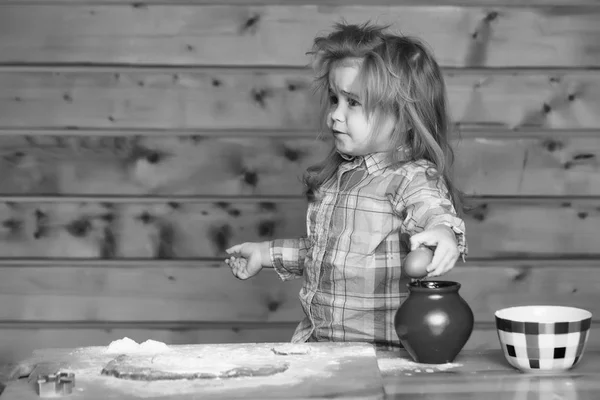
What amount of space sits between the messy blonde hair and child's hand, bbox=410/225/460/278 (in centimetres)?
38

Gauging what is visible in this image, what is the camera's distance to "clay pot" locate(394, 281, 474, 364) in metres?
1.29

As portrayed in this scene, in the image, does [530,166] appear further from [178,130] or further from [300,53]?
[178,130]

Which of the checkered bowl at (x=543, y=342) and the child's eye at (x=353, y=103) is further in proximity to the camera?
the child's eye at (x=353, y=103)

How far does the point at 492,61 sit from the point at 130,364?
1.80 m

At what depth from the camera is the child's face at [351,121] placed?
1724 millimetres

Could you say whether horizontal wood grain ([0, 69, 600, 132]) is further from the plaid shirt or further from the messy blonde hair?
the plaid shirt

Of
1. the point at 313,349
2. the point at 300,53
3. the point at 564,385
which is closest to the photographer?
the point at 564,385

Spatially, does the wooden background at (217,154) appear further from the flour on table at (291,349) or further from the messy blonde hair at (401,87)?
the flour on table at (291,349)

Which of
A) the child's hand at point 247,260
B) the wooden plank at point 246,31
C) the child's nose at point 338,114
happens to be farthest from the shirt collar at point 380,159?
the wooden plank at point 246,31

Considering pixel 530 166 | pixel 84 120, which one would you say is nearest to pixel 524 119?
pixel 530 166

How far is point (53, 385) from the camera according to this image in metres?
1.07

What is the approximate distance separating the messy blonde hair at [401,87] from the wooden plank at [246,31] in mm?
851

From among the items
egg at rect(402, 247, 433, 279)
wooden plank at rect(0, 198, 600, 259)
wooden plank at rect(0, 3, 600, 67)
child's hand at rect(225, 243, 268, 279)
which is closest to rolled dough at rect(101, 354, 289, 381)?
egg at rect(402, 247, 433, 279)

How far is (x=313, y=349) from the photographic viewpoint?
1301mm
